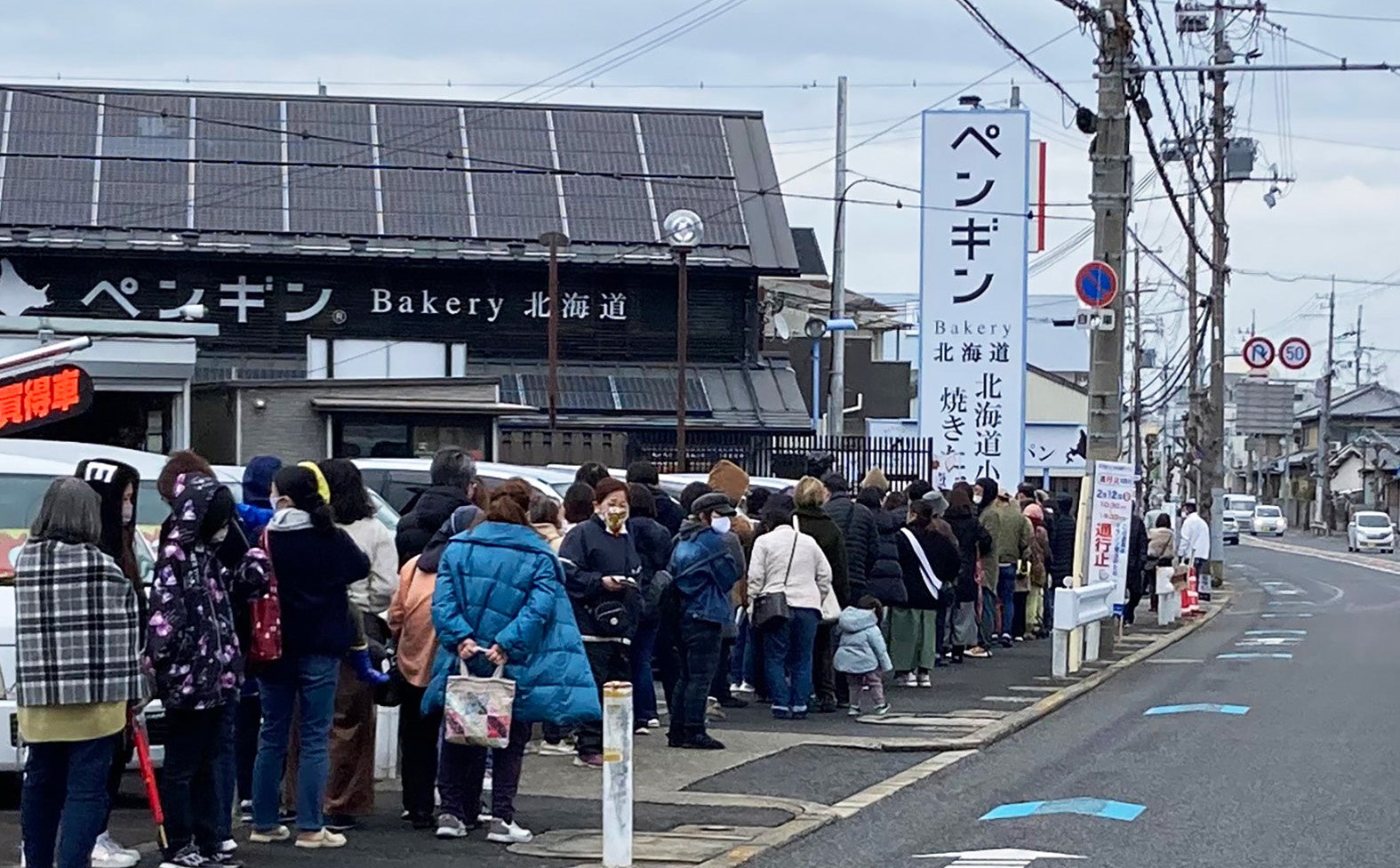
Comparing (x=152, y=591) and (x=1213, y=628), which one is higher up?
(x=152, y=591)

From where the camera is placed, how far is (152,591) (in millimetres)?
7832

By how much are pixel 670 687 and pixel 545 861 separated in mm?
5066

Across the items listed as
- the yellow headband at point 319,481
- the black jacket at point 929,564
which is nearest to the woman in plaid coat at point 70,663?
the yellow headband at point 319,481

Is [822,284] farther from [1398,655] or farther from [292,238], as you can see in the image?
[1398,655]

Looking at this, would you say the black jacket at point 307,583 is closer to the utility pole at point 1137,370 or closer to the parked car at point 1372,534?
the utility pole at point 1137,370

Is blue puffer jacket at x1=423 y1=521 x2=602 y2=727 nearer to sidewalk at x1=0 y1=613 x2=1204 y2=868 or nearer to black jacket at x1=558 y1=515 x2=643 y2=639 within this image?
sidewalk at x1=0 y1=613 x2=1204 y2=868

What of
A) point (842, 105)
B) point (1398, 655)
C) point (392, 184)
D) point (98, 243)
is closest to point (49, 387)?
point (1398, 655)

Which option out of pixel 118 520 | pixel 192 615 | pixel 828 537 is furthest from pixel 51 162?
pixel 118 520

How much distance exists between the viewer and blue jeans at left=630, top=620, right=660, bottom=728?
12477 millimetres

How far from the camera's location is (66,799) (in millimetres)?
7277

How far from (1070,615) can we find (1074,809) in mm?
8108

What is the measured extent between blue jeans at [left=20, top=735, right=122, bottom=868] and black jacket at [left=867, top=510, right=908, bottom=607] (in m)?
9.69

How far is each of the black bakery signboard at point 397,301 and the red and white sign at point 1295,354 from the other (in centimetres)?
2565

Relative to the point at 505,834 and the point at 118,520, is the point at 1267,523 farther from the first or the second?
the point at 118,520
